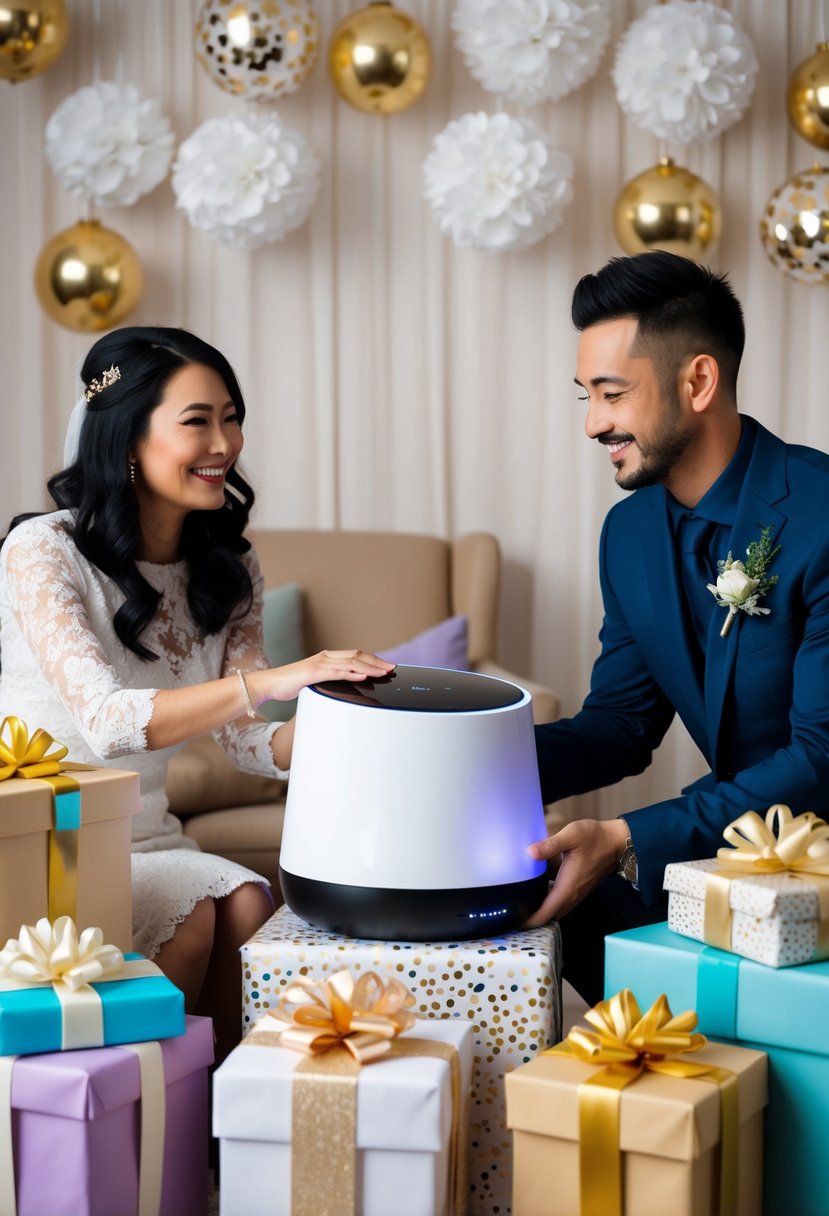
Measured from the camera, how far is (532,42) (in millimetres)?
3205

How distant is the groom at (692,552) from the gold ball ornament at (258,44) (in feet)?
5.31

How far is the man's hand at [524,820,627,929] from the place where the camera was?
4.99 feet

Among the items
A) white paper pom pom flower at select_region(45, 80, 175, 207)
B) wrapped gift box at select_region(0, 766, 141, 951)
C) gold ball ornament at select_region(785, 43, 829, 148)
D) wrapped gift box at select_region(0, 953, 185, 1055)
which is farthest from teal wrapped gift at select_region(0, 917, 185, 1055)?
gold ball ornament at select_region(785, 43, 829, 148)

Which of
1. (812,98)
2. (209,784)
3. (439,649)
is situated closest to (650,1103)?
(209,784)

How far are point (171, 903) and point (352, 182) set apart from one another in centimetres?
233

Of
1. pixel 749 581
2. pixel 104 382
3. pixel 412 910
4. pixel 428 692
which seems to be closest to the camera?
pixel 412 910

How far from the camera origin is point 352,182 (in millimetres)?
3588

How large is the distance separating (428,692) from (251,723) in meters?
0.61

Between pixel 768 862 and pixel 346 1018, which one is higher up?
pixel 768 862

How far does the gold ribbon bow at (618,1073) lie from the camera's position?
1.23 m

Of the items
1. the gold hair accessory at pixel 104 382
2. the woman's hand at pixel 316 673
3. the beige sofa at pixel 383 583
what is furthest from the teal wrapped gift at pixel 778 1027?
the beige sofa at pixel 383 583

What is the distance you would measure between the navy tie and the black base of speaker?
59 cm

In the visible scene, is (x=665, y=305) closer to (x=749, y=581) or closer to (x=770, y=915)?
(x=749, y=581)

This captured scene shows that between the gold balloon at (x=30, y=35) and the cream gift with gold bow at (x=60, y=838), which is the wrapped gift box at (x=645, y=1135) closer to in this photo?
the cream gift with gold bow at (x=60, y=838)
